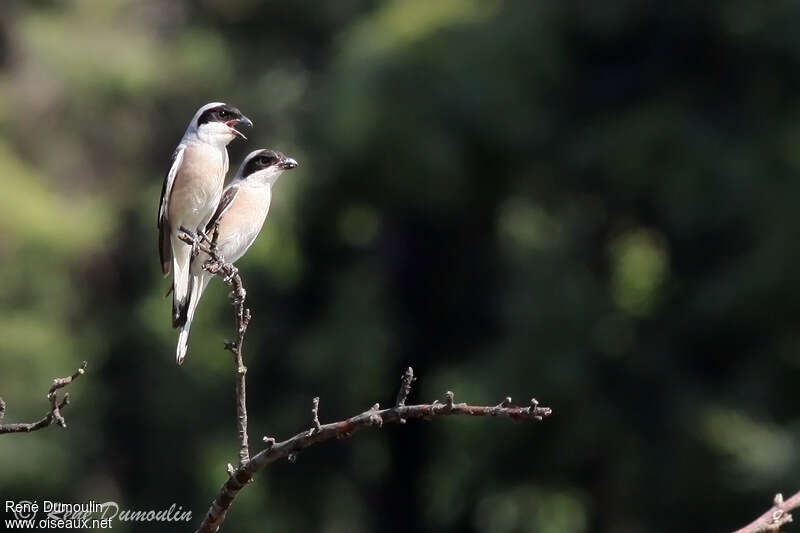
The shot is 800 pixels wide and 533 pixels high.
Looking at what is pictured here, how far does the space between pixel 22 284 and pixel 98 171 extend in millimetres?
2248

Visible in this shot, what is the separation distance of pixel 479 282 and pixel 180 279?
802 centimetres

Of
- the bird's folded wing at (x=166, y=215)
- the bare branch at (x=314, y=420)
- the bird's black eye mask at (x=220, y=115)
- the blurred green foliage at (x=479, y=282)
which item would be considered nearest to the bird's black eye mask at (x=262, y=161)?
the bird's black eye mask at (x=220, y=115)

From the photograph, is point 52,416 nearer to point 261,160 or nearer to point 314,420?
point 314,420

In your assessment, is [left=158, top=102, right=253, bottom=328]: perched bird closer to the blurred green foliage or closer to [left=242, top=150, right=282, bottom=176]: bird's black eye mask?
[left=242, top=150, right=282, bottom=176]: bird's black eye mask

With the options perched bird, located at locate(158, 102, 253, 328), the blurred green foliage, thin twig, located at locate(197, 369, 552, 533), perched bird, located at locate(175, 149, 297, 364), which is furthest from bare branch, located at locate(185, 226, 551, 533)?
the blurred green foliage

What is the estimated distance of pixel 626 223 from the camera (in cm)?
1242

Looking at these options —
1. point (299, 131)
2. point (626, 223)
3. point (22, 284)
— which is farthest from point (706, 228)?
point (22, 284)

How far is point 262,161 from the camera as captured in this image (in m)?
5.25

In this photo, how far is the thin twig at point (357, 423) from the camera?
2.62 metres

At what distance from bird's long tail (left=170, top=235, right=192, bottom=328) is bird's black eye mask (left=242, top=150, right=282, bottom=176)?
38 cm

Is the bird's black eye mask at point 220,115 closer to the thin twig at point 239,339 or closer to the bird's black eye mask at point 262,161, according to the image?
the bird's black eye mask at point 262,161

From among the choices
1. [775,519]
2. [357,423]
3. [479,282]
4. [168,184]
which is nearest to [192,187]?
[168,184]

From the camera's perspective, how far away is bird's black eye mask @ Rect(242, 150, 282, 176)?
5230mm

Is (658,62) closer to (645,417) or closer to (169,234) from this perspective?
(645,417)
